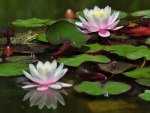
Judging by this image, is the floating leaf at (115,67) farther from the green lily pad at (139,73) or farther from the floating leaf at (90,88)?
the floating leaf at (90,88)

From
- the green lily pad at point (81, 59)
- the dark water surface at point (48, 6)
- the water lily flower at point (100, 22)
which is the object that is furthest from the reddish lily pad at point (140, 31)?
the dark water surface at point (48, 6)

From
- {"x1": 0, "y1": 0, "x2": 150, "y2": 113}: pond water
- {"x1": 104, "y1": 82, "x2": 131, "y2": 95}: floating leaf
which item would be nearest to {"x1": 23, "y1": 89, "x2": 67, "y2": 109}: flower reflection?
{"x1": 0, "y1": 0, "x2": 150, "y2": 113}: pond water

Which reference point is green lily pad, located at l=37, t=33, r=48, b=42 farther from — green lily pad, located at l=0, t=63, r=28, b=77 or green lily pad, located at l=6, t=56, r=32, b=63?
green lily pad, located at l=0, t=63, r=28, b=77

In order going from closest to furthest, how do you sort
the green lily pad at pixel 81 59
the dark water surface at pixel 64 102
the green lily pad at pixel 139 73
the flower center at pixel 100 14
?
the dark water surface at pixel 64 102
the green lily pad at pixel 139 73
the green lily pad at pixel 81 59
the flower center at pixel 100 14

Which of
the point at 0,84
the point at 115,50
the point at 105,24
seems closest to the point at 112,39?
the point at 105,24

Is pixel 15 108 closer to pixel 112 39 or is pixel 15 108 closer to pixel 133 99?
pixel 133 99

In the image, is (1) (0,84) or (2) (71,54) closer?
(1) (0,84)

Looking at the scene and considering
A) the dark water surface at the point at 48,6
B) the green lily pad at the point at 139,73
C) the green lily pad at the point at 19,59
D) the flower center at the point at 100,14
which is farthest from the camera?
the dark water surface at the point at 48,6
